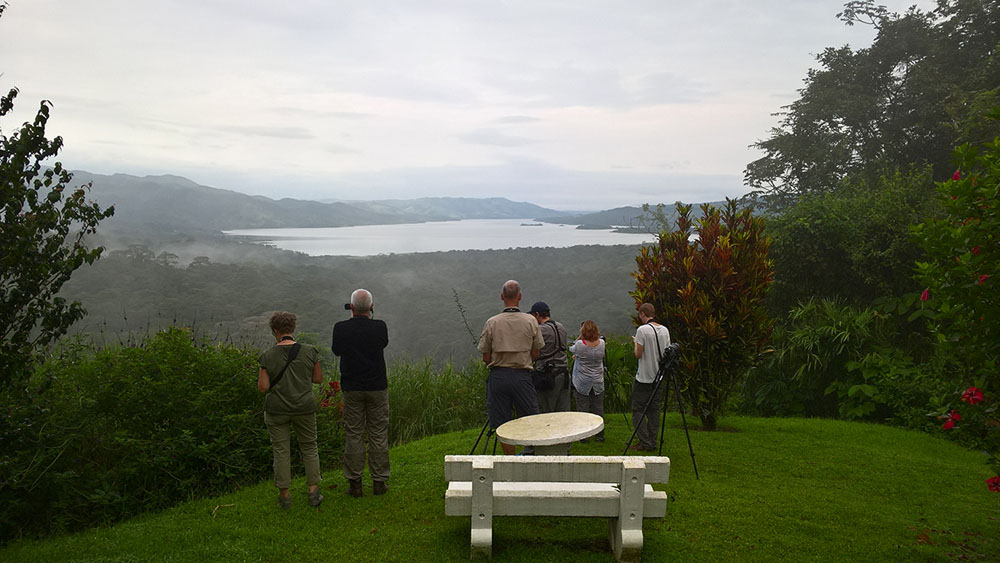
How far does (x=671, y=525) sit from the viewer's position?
6.17 metres

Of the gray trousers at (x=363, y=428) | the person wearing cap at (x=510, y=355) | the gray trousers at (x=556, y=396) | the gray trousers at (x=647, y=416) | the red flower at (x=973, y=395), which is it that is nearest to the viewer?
the red flower at (x=973, y=395)

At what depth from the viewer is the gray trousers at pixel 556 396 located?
29.9 feet

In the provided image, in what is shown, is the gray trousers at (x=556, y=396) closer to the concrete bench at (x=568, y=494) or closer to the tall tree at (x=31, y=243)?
the concrete bench at (x=568, y=494)

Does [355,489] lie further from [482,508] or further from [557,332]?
[557,332]

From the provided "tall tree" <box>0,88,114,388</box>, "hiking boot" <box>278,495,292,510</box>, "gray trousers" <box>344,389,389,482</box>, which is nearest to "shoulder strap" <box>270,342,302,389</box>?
"gray trousers" <box>344,389,389,482</box>

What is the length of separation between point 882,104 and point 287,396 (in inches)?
1232

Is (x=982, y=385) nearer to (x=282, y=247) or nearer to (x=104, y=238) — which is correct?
(x=104, y=238)

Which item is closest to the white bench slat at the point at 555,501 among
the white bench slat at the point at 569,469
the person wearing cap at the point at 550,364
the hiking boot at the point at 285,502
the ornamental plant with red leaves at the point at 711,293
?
the white bench slat at the point at 569,469

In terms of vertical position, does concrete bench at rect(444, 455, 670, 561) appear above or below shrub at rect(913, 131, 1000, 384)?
below

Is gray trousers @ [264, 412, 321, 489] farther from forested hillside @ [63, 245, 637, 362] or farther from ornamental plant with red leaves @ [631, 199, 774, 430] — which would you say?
forested hillside @ [63, 245, 637, 362]

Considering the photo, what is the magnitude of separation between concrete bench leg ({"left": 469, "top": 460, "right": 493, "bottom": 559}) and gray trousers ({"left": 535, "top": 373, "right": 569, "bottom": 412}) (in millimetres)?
3812

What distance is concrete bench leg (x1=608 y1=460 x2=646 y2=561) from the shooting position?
5160mm

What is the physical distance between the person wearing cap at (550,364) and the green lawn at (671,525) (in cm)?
171

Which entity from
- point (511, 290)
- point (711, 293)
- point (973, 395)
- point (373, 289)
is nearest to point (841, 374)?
point (711, 293)
